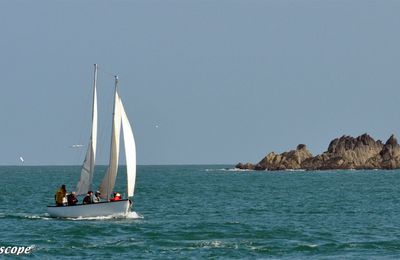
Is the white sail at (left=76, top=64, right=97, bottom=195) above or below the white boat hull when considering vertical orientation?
above

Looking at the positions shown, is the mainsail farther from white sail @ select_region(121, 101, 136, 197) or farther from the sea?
the sea

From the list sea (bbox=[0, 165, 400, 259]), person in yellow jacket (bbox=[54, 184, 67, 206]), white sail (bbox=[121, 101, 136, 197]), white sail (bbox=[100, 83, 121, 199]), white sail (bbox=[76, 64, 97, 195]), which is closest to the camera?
sea (bbox=[0, 165, 400, 259])

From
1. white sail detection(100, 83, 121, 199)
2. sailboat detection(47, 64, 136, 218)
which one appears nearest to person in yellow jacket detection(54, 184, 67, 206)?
sailboat detection(47, 64, 136, 218)

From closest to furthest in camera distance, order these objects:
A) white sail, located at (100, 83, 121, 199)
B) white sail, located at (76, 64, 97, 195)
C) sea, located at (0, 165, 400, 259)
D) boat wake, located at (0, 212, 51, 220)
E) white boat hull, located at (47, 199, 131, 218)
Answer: sea, located at (0, 165, 400, 259)
white boat hull, located at (47, 199, 131, 218)
white sail, located at (100, 83, 121, 199)
white sail, located at (76, 64, 97, 195)
boat wake, located at (0, 212, 51, 220)

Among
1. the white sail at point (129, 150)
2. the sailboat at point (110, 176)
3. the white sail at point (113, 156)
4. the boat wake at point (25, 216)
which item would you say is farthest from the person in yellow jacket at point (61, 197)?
the white sail at point (129, 150)

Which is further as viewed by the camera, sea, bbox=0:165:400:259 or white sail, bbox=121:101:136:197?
white sail, bbox=121:101:136:197

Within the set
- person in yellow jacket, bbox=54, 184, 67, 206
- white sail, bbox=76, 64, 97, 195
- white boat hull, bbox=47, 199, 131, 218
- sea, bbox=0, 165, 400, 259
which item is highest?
white sail, bbox=76, 64, 97, 195

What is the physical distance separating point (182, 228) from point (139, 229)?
8.90 feet

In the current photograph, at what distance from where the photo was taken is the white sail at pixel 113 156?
62.7 meters

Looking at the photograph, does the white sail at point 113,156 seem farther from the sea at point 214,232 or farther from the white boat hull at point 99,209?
the sea at point 214,232

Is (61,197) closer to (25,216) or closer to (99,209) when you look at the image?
(99,209)

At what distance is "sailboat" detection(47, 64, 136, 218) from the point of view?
61.3 metres

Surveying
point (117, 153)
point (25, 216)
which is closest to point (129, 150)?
point (117, 153)

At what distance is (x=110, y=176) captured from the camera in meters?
62.5
